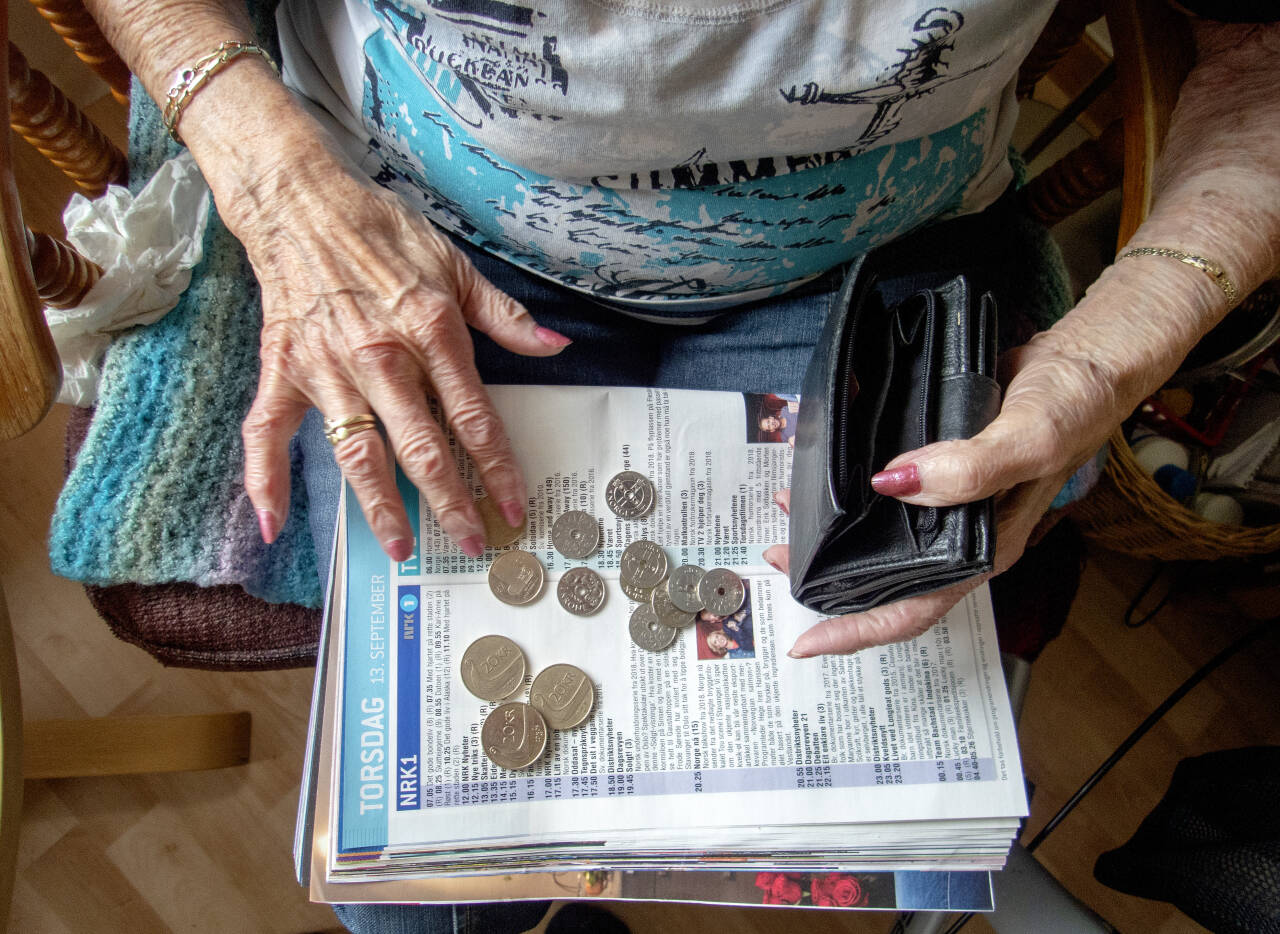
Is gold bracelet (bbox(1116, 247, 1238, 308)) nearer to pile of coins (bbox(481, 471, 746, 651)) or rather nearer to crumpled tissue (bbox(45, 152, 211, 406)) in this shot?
pile of coins (bbox(481, 471, 746, 651))

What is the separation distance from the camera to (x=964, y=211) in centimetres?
79

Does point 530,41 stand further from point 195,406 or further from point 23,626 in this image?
point 23,626

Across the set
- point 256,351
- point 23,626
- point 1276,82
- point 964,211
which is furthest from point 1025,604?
point 23,626

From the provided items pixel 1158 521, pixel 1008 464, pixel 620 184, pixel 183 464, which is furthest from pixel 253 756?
pixel 1158 521

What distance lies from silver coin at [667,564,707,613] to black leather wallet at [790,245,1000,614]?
0.35 feet

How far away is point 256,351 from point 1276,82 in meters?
0.91

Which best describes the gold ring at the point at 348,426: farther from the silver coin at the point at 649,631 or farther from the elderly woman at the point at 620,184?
the silver coin at the point at 649,631

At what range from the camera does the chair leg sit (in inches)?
45.7

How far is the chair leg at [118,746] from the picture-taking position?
3.81ft

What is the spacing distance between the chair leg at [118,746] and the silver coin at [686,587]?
2.86 feet

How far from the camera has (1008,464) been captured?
1.77 feet

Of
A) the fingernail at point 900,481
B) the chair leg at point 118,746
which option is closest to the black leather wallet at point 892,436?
the fingernail at point 900,481

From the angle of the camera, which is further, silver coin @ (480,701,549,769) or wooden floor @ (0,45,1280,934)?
wooden floor @ (0,45,1280,934)

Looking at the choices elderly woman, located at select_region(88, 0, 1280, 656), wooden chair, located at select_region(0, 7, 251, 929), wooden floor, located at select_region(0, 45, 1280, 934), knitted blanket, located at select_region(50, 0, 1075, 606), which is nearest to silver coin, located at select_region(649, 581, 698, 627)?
elderly woman, located at select_region(88, 0, 1280, 656)
